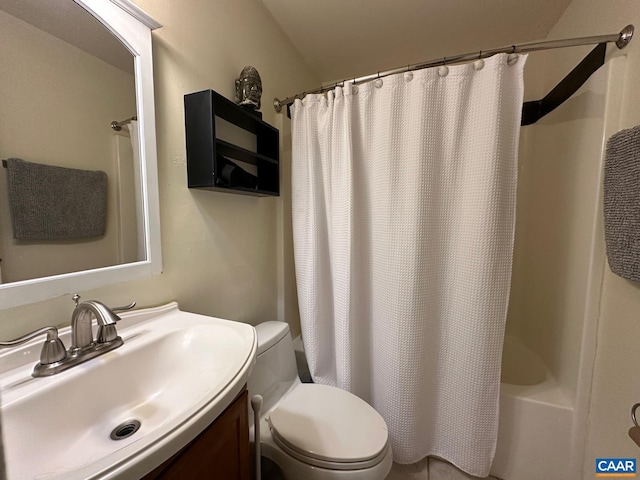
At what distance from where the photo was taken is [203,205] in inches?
42.4

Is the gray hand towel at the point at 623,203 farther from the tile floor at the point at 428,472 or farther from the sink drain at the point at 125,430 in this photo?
the sink drain at the point at 125,430

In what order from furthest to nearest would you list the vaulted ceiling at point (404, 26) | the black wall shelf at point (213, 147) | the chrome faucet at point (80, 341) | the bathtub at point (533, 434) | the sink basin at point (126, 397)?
the vaulted ceiling at point (404, 26), the bathtub at point (533, 434), the black wall shelf at point (213, 147), the chrome faucet at point (80, 341), the sink basin at point (126, 397)

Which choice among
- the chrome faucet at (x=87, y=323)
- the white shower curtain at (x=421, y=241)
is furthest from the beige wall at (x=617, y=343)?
the chrome faucet at (x=87, y=323)

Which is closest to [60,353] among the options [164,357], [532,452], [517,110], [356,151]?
A: [164,357]

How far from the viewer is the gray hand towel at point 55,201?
60 cm

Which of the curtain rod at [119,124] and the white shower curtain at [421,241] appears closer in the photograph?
the curtain rod at [119,124]

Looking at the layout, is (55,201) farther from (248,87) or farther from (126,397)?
(248,87)

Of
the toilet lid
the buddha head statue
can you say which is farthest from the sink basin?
the buddha head statue

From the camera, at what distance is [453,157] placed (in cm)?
110

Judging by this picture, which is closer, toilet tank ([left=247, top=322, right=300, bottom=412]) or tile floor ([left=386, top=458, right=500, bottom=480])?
toilet tank ([left=247, top=322, right=300, bottom=412])

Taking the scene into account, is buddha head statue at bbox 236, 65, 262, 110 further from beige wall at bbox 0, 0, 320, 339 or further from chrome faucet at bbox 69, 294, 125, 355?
chrome faucet at bbox 69, 294, 125, 355

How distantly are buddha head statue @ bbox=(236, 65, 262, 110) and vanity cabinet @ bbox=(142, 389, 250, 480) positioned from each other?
1.19 m

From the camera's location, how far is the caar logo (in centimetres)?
87

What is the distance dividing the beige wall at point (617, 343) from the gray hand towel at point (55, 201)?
5.93 feet
